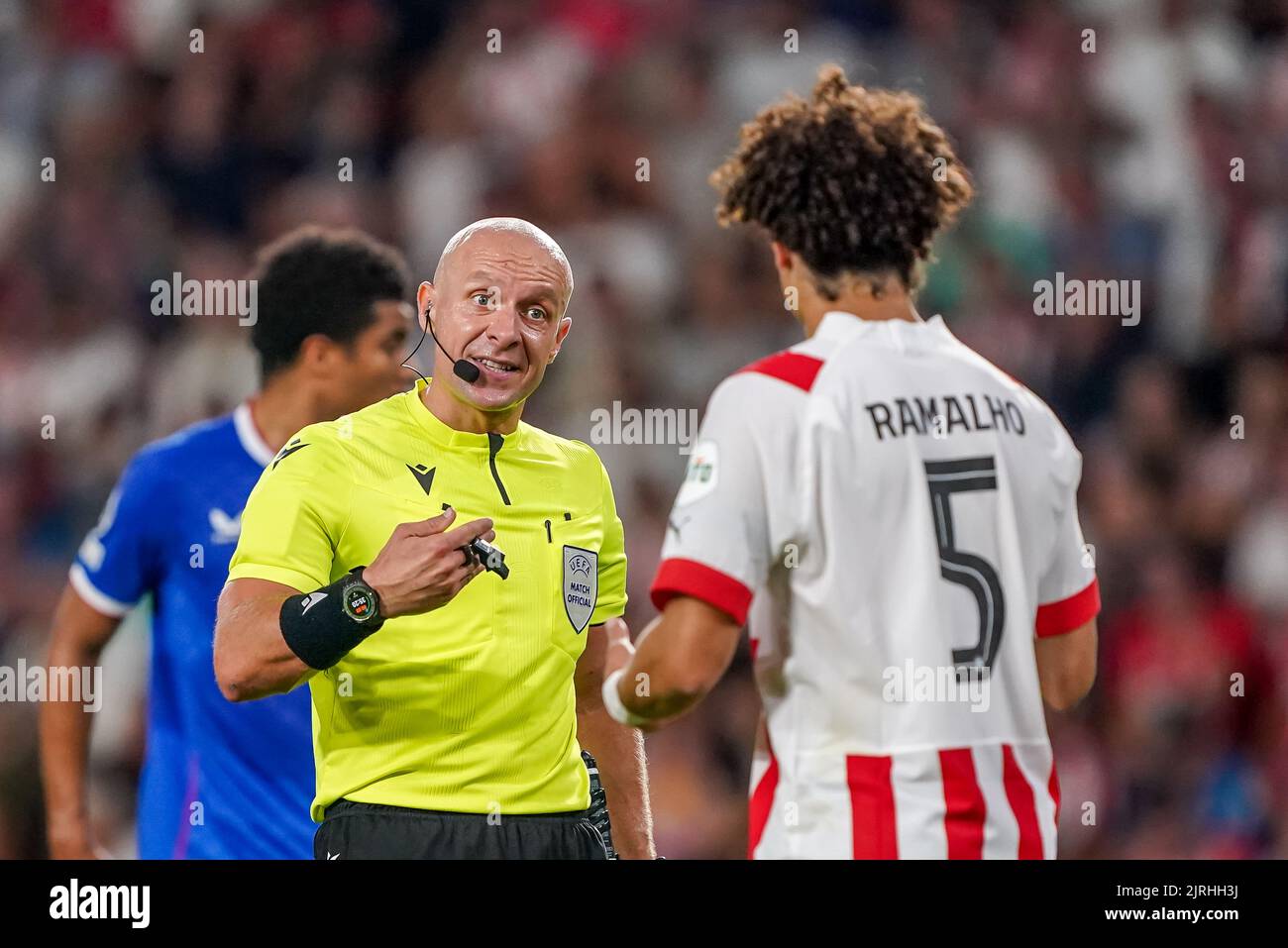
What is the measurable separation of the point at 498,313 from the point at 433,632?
69cm

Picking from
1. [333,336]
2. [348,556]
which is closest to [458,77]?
[333,336]

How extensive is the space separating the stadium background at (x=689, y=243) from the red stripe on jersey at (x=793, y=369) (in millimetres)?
3320

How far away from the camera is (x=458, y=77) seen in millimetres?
7398

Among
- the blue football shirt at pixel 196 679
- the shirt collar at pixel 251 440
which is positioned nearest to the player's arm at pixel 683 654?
the blue football shirt at pixel 196 679

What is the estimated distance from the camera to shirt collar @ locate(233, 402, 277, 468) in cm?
457

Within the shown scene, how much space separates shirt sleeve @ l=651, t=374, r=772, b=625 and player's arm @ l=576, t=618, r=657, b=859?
1.03m

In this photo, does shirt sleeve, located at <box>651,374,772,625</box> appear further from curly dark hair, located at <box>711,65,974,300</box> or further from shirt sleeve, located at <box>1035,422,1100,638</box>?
shirt sleeve, located at <box>1035,422,1100,638</box>

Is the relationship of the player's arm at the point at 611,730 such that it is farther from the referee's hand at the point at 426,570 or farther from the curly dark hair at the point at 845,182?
the curly dark hair at the point at 845,182

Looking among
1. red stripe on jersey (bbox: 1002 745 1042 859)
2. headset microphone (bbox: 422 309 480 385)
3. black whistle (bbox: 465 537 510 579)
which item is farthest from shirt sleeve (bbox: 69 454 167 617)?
red stripe on jersey (bbox: 1002 745 1042 859)

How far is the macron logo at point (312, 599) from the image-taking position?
2.99 metres

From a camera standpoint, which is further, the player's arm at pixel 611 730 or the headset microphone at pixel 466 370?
the player's arm at pixel 611 730

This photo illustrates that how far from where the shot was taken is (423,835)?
10.6 feet
